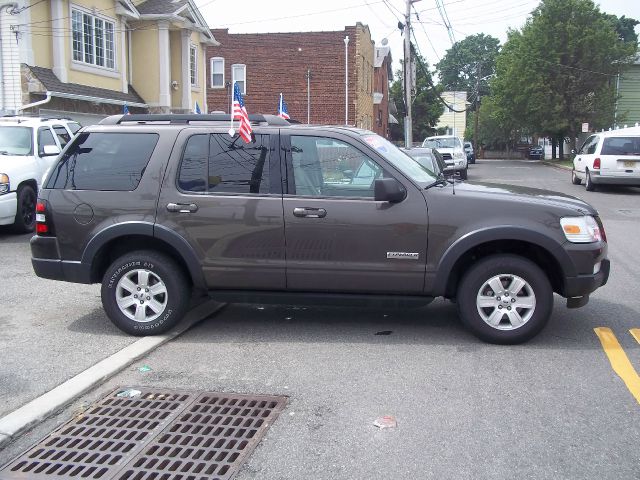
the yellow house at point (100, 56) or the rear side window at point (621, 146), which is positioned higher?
the yellow house at point (100, 56)

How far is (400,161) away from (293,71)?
30903 millimetres

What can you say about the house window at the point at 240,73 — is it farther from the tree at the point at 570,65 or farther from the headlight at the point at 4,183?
the headlight at the point at 4,183

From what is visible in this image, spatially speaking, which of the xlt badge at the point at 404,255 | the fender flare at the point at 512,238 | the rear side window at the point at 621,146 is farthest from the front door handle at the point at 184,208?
the rear side window at the point at 621,146

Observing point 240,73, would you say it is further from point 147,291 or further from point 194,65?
point 147,291

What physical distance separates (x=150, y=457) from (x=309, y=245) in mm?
2397

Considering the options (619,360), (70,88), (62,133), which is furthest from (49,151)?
(619,360)

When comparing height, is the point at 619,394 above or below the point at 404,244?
below

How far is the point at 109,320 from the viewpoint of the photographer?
21.1 ft

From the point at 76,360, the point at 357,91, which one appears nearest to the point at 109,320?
the point at 76,360

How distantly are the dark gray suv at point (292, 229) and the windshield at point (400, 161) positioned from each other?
0.09 ft

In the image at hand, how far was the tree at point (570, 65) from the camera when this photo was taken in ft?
130

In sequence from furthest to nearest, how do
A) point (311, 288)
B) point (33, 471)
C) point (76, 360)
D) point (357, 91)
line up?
point (357, 91) → point (311, 288) → point (76, 360) → point (33, 471)

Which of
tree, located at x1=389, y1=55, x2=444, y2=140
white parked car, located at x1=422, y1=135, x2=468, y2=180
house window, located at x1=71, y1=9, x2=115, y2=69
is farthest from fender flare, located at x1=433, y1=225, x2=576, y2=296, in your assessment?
tree, located at x1=389, y1=55, x2=444, y2=140

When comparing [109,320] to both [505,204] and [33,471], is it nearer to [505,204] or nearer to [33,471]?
[33,471]
